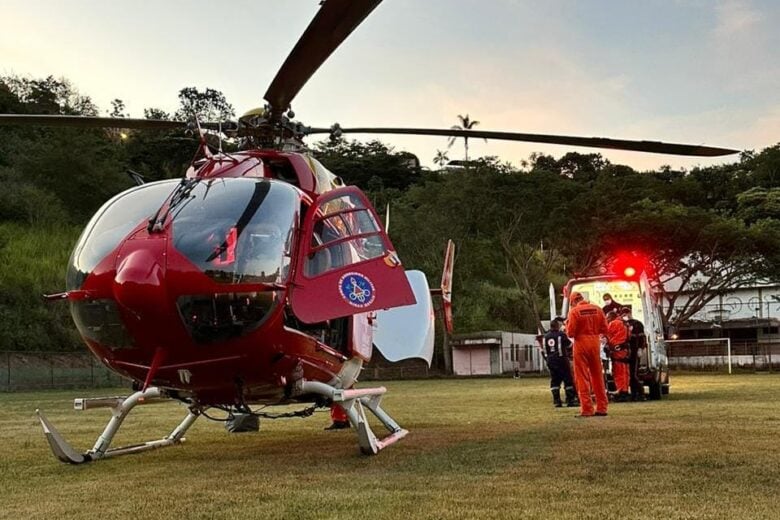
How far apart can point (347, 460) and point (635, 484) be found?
2.49m

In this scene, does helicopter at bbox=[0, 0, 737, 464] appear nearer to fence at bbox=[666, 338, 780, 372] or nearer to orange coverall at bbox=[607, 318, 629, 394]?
orange coverall at bbox=[607, 318, 629, 394]

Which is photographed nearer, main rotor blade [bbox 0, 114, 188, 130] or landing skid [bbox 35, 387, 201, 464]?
landing skid [bbox 35, 387, 201, 464]

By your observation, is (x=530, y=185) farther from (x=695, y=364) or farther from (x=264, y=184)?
(x=264, y=184)

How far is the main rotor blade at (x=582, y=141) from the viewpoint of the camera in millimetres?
6273

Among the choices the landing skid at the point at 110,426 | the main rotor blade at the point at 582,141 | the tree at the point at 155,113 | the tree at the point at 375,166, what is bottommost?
the landing skid at the point at 110,426

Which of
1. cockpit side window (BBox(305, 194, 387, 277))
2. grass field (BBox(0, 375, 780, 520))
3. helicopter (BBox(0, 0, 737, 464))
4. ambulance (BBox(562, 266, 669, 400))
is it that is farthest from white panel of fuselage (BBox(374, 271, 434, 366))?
ambulance (BBox(562, 266, 669, 400))

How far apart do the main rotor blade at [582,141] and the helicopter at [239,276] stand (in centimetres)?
2

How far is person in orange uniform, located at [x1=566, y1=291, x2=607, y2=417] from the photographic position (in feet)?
35.0

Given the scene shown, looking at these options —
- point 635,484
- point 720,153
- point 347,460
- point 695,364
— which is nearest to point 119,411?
point 347,460

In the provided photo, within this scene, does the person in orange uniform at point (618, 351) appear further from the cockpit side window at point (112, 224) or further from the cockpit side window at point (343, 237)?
the cockpit side window at point (112, 224)

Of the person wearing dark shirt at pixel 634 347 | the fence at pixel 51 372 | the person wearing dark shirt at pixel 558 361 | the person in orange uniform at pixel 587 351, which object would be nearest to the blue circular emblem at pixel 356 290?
the person in orange uniform at pixel 587 351

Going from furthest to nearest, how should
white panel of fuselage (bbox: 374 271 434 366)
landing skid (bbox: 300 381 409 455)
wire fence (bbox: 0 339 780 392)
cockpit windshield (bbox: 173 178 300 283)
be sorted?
1. wire fence (bbox: 0 339 780 392)
2. white panel of fuselage (bbox: 374 271 434 366)
3. landing skid (bbox: 300 381 409 455)
4. cockpit windshield (bbox: 173 178 300 283)

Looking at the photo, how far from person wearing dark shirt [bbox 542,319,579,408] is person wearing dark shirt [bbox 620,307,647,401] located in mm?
1133

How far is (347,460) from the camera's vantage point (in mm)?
6512
